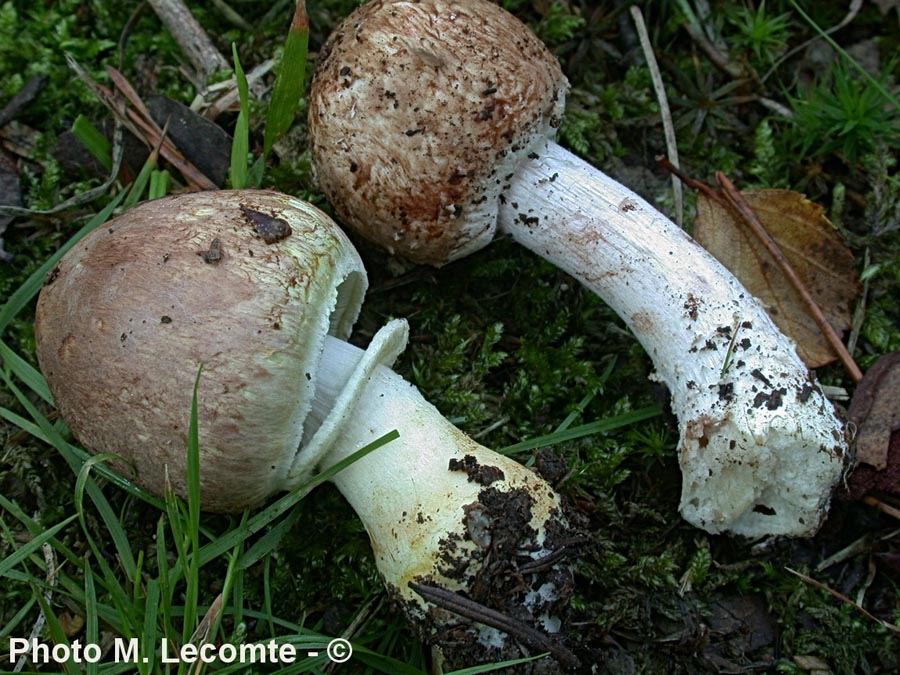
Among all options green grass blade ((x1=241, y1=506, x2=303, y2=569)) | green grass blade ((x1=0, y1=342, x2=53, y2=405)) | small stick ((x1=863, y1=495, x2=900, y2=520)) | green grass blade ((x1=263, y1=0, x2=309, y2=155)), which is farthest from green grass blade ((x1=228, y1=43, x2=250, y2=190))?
small stick ((x1=863, y1=495, x2=900, y2=520))

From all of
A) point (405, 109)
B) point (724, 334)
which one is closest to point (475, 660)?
point (724, 334)

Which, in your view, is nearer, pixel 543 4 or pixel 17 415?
pixel 17 415

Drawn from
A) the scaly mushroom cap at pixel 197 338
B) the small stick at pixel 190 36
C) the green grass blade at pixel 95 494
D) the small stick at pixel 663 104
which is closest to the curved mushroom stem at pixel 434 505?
the scaly mushroom cap at pixel 197 338

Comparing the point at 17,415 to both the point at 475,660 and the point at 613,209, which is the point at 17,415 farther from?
the point at 613,209

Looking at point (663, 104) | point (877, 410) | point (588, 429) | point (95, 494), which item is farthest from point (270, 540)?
point (663, 104)

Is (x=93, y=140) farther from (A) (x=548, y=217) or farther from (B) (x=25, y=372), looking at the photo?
(A) (x=548, y=217)
